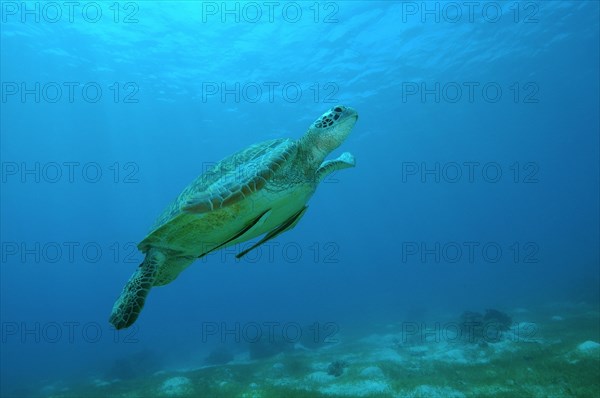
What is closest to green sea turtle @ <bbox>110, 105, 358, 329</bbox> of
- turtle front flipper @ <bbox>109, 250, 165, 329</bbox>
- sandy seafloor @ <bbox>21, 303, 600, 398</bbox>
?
turtle front flipper @ <bbox>109, 250, 165, 329</bbox>

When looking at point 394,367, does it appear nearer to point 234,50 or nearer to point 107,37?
point 234,50

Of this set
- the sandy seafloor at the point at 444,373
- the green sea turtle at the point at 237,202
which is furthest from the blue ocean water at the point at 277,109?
the green sea turtle at the point at 237,202

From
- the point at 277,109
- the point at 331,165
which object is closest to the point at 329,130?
the point at 331,165

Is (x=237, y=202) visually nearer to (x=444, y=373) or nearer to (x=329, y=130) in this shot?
(x=329, y=130)

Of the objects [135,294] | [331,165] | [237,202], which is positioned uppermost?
[331,165]

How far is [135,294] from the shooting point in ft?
18.9

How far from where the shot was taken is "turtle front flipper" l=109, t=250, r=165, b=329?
5.41m

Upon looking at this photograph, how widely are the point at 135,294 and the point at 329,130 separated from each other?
469 cm

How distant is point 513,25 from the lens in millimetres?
29328

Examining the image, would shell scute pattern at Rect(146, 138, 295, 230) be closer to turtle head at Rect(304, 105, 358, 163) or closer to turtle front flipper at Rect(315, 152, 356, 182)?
turtle head at Rect(304, 105, 358, 163)

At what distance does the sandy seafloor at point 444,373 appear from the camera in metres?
8.19

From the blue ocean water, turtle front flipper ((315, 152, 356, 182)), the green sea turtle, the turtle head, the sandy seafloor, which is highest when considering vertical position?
the blue ocean water

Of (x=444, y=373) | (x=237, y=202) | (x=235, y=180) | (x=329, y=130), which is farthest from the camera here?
(x=444, y=373)

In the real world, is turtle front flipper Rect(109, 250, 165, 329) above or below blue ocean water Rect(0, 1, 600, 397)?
below
